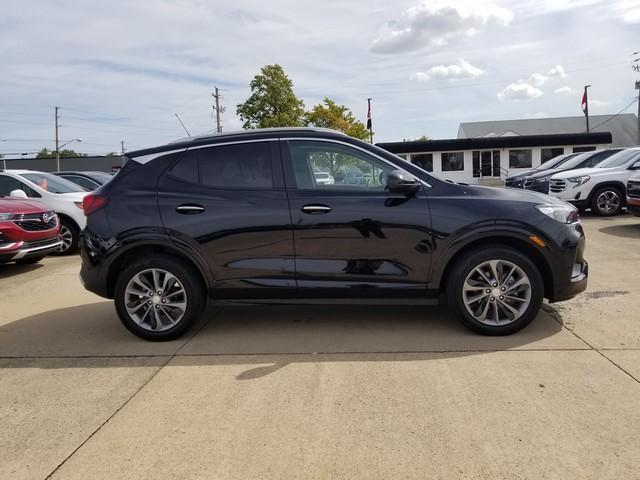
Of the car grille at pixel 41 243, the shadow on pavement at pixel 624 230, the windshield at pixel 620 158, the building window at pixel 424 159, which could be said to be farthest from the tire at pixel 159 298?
the building window at pixel 424 159

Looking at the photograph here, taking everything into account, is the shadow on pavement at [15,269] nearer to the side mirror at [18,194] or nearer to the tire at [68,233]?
the tire at [68,233]

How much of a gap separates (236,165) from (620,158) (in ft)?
39.4

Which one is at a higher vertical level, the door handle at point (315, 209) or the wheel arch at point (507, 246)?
the door handle at point (315, 209)

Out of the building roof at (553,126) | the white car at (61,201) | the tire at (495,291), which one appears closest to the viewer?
the tire at (495,291)

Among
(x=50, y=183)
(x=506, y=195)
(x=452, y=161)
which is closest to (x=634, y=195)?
(x=506, y=195)

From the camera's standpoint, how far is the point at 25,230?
26.0ft

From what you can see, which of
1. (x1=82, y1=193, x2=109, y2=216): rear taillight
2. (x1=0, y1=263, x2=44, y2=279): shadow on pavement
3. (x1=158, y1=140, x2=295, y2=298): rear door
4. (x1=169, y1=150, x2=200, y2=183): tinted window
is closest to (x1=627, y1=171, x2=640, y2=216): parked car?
(x1=158, y1=140, x2=295, y2=298): rear door

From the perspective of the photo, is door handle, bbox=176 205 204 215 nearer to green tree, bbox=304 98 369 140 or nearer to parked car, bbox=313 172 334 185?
parked car, bbox=313 172 334 185

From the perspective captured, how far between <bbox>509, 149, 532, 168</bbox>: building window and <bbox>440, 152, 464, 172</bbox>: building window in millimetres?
3578

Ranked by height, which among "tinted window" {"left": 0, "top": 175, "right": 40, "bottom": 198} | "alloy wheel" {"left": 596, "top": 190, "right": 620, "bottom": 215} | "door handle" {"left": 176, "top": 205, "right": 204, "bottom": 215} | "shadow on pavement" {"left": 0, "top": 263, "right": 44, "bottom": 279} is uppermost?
"tinted window" {"left": 0, "top": 175, "right": 40, "bottom": 198}

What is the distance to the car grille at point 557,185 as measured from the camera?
1295 centimetres

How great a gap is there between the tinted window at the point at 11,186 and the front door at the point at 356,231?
25.0 ft

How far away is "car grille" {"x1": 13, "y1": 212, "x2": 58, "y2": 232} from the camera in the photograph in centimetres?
791

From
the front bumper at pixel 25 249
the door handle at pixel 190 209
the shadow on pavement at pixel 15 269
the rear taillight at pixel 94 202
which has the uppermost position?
the rear taillight at pixel 94 202
